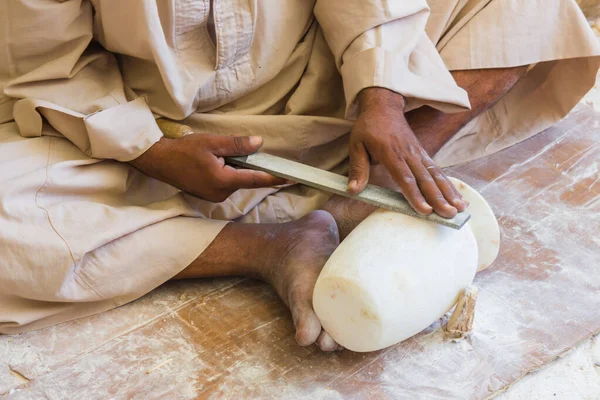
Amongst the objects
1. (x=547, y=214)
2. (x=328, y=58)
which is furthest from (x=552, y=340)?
(x=328, y=58)

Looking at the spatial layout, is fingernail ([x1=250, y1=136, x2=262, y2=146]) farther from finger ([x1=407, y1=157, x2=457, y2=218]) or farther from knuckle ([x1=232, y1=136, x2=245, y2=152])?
finger ([x1=407, y1=157, x2=457, y2=218])

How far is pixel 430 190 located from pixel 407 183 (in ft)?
0.16

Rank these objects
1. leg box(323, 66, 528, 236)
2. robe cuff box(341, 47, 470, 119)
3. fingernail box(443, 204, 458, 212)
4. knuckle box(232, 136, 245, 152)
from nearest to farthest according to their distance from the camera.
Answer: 1. fingernail box(443, 204, 458, 212)
2. knuckle box(232, 136, 245, 152)
3. robe cuff box(341, 47, 470, 119)
4. leg box(323, 66, 528, 236)

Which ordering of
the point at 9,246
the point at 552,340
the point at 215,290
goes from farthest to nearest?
the point at 215,290, the point at 552,340, the point at 9,246

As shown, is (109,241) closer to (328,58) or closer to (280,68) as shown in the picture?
(280,68)

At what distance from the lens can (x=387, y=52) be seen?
1.79 meters

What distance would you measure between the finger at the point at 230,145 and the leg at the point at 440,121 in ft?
1.09

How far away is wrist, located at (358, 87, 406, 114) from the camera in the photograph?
5.72 feet

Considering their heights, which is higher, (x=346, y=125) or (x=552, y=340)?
(x=346, y=125)

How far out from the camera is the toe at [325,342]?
5.16 ft

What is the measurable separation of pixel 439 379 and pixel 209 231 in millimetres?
594

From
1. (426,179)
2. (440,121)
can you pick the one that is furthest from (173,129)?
(440,121)

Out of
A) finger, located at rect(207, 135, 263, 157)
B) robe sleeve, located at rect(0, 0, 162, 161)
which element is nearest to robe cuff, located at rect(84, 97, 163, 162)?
robe sleeve, located at rect(0, 0, 162, 161)

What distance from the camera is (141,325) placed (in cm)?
170
